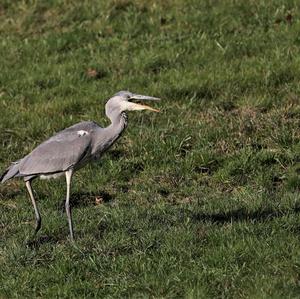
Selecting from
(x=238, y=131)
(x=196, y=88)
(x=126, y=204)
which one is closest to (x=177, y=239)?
(x=126, y=204)

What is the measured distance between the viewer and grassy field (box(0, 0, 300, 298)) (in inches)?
264

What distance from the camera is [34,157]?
779cm

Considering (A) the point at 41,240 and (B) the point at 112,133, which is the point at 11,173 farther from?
(B) the point at 112,133

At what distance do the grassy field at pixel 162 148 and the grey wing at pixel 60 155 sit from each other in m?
0.63

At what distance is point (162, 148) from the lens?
400 inches

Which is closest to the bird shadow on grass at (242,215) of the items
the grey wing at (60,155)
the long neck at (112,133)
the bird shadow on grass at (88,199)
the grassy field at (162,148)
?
the grassy field at (162,148)

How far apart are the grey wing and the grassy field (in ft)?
2.05

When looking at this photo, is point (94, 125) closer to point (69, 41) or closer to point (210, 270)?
point (210, 270)

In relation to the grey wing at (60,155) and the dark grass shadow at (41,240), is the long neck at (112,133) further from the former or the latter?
the dark grass shadow at (41,240)

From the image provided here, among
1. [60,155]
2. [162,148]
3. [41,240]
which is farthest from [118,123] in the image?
[162,148]

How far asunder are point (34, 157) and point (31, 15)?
6.35m

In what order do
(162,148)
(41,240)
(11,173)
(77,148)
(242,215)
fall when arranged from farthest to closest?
(162,148)
(242,215)
(11,173)
(41,240)
(77,148)

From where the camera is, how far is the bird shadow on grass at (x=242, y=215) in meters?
7.78

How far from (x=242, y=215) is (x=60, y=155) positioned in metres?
1.76
